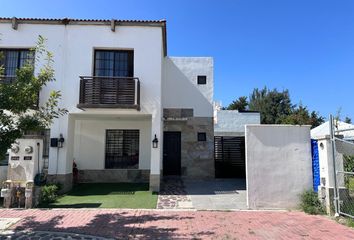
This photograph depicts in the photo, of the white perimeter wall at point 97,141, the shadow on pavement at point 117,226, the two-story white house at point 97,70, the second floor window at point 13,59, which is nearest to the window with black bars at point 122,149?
the white perimeter wall at point 97,141

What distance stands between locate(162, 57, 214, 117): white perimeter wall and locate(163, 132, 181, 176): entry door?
164 cm

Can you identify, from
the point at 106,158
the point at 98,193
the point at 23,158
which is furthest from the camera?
the point at 106,158

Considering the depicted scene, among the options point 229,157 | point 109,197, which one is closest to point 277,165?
point 109,197

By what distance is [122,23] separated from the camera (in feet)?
42.9

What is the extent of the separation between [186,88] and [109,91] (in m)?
5.28

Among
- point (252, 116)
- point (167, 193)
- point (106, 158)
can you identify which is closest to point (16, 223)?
point (167, 193)

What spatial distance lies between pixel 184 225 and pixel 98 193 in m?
5.63

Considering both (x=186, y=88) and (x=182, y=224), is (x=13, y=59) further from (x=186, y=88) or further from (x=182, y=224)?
(x=182, y=224)

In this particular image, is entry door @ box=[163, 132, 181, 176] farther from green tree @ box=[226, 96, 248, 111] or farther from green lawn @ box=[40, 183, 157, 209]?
green tree @ box=[226, 96, 248, 111]

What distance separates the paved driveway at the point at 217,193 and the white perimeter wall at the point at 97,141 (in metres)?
2.77

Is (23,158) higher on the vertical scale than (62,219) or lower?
higher

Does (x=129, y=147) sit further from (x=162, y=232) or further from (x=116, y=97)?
(x=162, y=232)

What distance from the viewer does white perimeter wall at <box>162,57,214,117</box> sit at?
16.4 meters

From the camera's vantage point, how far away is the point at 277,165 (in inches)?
384
